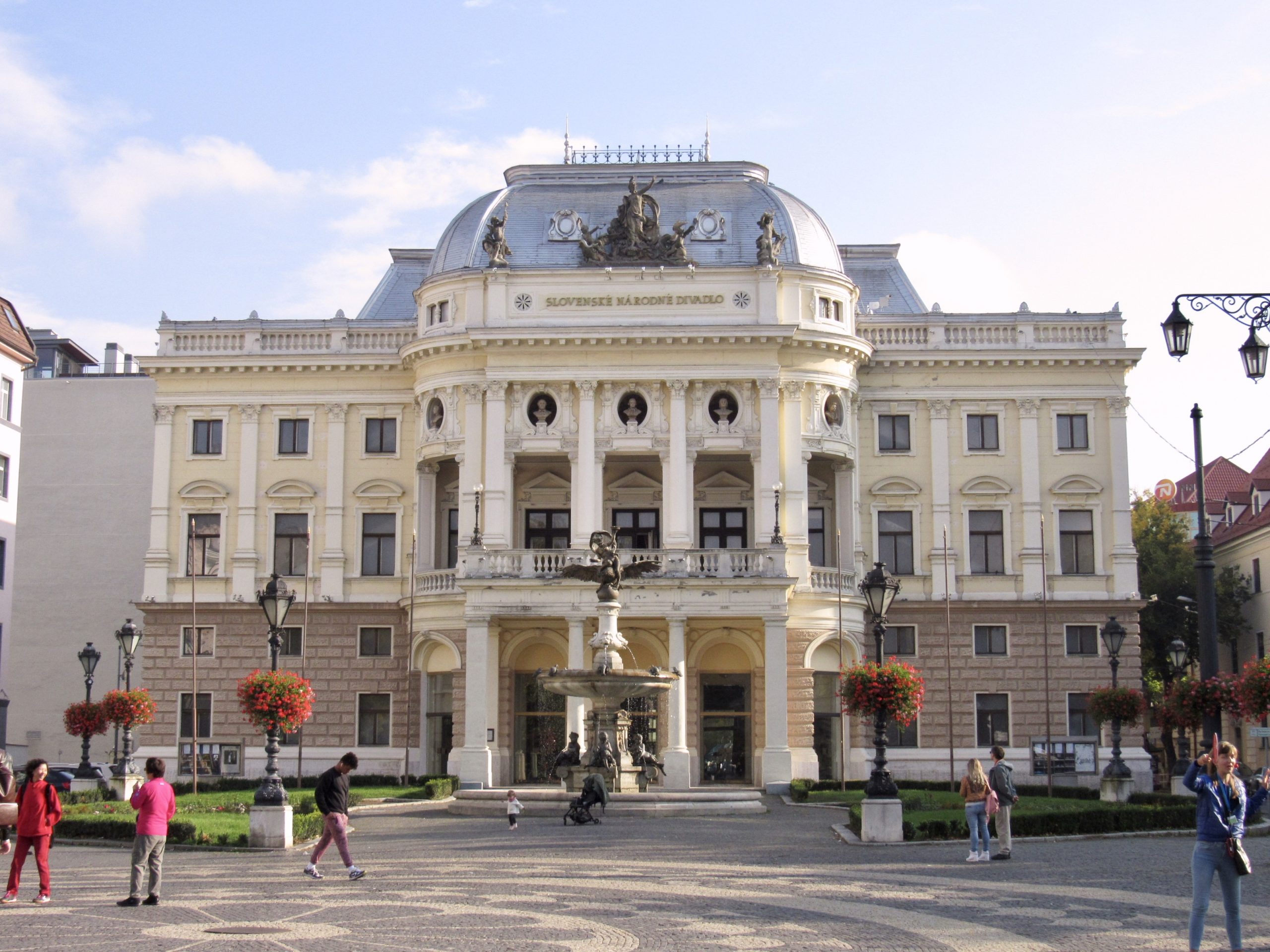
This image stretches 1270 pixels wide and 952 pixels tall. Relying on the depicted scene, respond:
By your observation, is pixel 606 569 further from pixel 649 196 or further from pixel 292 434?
pixel 292 434

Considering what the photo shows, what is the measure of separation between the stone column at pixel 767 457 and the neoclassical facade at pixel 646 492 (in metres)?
0.11

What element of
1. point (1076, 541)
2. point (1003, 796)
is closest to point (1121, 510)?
point (1076, 541)

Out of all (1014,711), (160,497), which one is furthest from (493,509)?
(1014,711)

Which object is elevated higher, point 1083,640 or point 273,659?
point 1083,640

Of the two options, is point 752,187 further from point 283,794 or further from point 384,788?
point 283,794

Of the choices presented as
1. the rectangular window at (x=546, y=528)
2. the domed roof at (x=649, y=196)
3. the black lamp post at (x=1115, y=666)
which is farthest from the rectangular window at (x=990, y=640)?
the rectangular window at (x=546, y=528)

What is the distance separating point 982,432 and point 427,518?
21.1 m

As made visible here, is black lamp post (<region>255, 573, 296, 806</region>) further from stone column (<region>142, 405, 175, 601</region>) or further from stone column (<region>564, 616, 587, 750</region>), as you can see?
stone column (<region>142, 405, 175, 601</region>)

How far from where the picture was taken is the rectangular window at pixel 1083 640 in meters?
57.3

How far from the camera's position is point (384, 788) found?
49.2 m

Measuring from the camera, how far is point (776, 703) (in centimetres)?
5166

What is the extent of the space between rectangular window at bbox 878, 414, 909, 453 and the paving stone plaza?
28.7m

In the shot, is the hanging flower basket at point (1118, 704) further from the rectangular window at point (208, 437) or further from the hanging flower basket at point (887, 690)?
the rectangular window at point (208, 437)

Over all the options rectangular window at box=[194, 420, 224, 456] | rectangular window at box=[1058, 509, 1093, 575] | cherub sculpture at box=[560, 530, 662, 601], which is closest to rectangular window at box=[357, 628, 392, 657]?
rectangular window at box=[194, 420, 224, 456]
